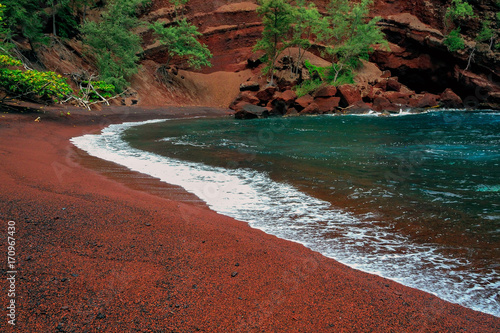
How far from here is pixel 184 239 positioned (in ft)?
10.6

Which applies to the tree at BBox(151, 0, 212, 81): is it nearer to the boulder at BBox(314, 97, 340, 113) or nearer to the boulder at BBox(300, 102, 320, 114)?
the boulder at BBox(300, 102, 320, 114)

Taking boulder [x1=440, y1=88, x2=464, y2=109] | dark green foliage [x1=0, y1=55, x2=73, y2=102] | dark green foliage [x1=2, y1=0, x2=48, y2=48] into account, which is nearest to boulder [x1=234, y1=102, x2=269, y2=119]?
dark green foliage [x1=0, y1=55, x2=73, y2=102]

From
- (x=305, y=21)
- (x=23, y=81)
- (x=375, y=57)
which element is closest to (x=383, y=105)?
(x=305, y=21)

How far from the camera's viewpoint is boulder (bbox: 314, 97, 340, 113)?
28.9m

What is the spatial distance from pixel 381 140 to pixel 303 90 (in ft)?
78.2

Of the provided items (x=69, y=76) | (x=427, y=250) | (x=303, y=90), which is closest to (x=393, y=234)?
(x=427, y=250)

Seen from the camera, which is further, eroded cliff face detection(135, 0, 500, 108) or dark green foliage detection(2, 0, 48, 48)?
eroded cliff face detection(135, 0, 500, 108)

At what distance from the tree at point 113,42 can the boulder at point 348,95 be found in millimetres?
20925

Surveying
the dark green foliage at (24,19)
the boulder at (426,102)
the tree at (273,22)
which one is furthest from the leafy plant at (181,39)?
the boulder at (426,102)

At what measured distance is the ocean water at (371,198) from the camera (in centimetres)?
302

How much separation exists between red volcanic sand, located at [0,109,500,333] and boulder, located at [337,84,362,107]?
28631 mm

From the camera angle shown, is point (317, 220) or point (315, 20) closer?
point (317, 220)

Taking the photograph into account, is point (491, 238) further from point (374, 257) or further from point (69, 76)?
point (69, 76)

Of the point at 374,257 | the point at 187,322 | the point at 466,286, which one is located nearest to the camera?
the point at 187,322
